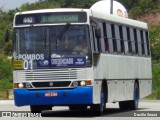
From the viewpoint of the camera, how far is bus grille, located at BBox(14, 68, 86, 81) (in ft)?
80.2

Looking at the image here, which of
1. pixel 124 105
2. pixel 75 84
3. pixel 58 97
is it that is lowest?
pixel 124 105

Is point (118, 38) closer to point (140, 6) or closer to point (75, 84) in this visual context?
point (75, 84)

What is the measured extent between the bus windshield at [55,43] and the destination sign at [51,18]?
21cm

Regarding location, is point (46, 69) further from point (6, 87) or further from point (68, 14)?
point (6, 87)

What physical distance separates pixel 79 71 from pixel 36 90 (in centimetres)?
146

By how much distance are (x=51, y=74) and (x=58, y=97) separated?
725 millimetres

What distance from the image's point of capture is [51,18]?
25078mm

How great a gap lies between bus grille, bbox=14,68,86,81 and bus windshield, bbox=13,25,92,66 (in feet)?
1.30

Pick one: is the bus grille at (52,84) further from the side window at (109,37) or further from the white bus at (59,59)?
the side window at (109,37)

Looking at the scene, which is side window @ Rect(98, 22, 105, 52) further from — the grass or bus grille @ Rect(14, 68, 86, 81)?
the grass

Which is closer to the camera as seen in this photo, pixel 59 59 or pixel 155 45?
pixel 59 59

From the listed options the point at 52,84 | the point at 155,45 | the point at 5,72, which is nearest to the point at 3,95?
the point at 5,72

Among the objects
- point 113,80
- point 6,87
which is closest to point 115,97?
point 113,80

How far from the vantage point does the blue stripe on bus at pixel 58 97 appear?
79.9 ft
